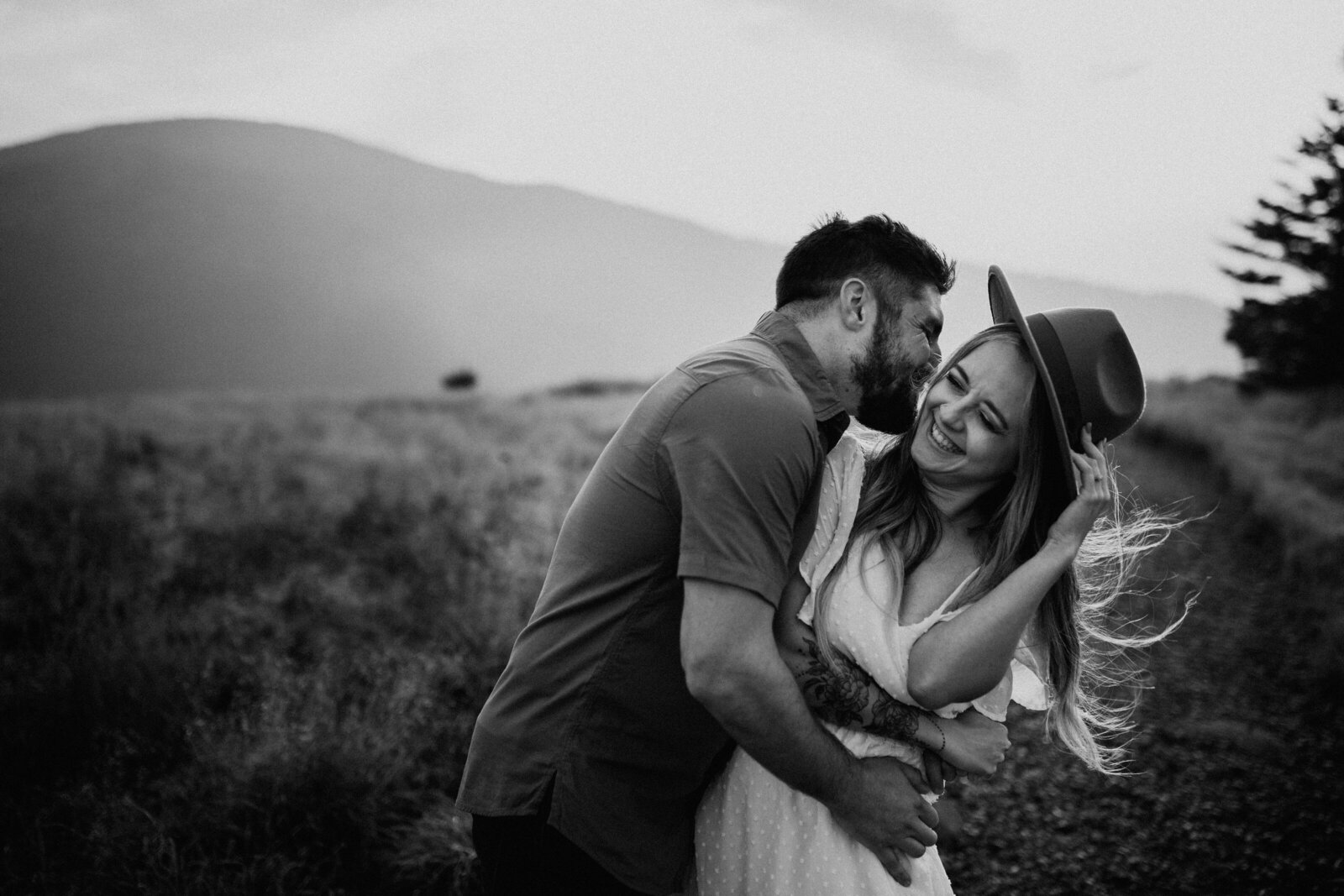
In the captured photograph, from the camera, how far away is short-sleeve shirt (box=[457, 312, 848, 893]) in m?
1.33

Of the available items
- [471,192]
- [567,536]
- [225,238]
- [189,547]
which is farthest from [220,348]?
[471,192]

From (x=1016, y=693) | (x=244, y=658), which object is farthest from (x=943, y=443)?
(x=244, y=658)

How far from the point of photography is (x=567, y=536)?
5.33 feet

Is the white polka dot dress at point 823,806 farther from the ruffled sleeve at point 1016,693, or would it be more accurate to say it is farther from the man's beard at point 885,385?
the man's beard at point 885,385

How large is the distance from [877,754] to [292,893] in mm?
2310

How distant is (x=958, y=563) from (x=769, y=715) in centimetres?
83

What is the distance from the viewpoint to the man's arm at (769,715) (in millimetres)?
1293

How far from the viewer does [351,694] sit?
3879 mm

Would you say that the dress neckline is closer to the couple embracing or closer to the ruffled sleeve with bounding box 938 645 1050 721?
the couple embracing

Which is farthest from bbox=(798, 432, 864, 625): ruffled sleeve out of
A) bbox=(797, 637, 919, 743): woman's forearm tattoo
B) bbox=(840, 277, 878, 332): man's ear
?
bbox=(840, 277, 878, 332): man's ear

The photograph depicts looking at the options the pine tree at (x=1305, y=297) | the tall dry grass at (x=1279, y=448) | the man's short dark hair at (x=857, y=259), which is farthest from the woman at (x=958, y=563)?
the pine tree at (x=1305, y=297)

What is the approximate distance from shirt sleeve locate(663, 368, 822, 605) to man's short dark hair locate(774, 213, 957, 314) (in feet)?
1.85

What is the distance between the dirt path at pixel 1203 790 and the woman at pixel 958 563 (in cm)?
156

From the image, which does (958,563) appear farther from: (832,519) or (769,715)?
(769,715)
